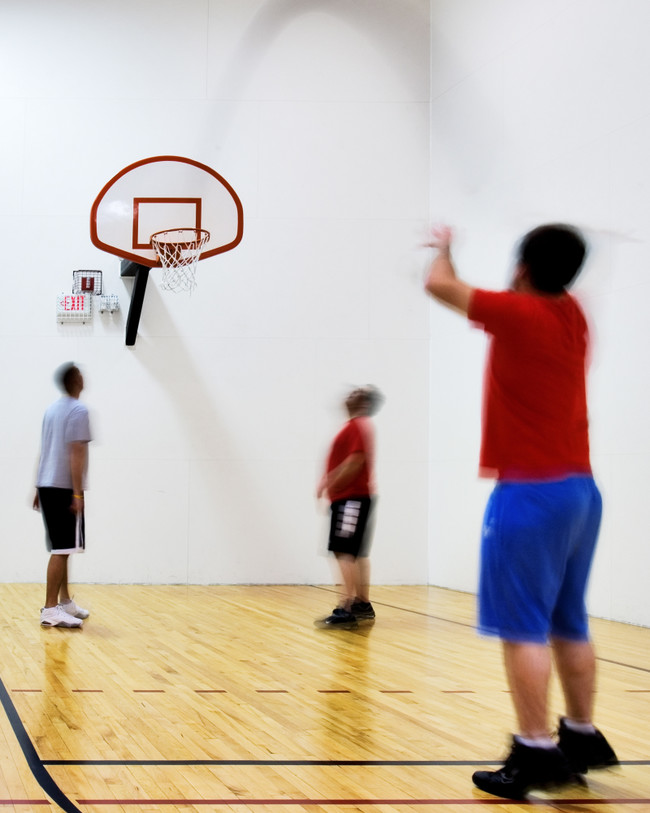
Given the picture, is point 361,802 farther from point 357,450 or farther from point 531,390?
point 357,450

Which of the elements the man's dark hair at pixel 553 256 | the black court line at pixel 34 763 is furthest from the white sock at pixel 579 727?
the black court line at pixel 34 763

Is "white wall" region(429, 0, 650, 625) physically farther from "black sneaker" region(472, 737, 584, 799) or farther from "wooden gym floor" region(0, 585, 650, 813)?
"black sneaker" region(472, 737, 584, 799)

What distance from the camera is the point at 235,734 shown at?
3.30m

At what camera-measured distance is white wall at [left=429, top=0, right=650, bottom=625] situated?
654 cm

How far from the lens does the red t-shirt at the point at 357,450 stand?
597 centimetres

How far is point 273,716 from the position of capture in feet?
11.8

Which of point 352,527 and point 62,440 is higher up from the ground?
point 62,440

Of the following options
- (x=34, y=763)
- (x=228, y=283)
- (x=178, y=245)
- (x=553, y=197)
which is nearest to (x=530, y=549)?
(x=34, y=763)

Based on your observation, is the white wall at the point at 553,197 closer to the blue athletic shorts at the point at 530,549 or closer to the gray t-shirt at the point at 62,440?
the blue athletic shorts at the point at 530,549

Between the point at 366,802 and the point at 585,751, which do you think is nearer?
the point at 366,802

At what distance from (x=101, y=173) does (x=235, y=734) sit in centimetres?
720

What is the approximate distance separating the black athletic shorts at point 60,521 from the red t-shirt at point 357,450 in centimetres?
160

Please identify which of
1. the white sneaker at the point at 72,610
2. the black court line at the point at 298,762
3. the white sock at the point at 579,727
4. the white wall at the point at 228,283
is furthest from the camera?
the white wall at the point at 228,283

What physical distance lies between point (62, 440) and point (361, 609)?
2.19m
